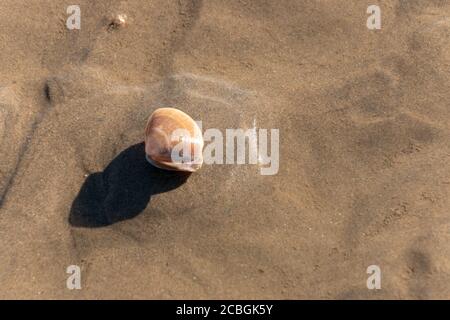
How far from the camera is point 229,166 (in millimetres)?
3822

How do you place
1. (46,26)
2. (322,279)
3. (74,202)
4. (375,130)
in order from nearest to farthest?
(322,279)
(74,202)
(375,130)
(46,26)

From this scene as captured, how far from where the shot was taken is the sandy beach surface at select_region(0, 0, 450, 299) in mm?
3547

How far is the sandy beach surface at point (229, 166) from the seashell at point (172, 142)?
0.16 metres

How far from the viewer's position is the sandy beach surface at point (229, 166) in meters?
3.55

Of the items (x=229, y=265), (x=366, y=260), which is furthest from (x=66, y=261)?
(x=366, y=260)

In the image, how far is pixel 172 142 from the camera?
3617mm

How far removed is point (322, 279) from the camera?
3.51 meters

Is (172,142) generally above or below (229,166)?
above

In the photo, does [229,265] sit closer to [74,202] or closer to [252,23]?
[74,202]

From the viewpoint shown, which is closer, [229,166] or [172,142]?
[172,142]

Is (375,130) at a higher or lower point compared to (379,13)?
lower

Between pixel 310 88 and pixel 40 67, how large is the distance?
2.34 meters

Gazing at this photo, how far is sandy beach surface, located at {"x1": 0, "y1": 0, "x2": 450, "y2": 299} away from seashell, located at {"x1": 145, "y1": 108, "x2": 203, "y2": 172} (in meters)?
0.16

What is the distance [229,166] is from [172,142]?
1.64ft
